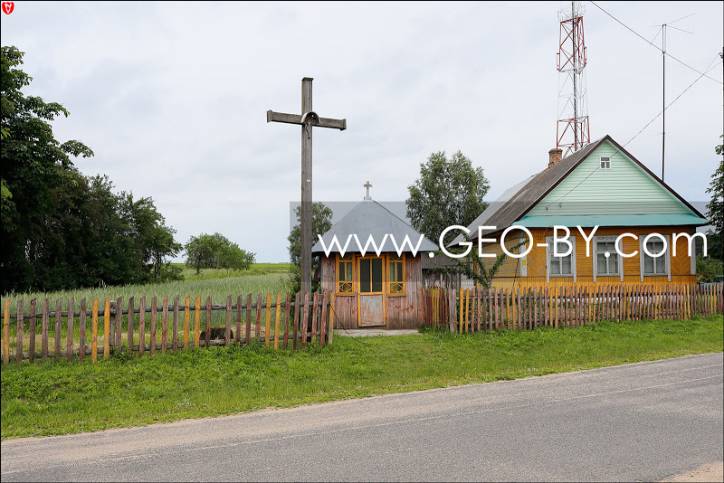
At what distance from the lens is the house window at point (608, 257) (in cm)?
2033

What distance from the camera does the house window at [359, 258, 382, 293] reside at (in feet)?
48.5

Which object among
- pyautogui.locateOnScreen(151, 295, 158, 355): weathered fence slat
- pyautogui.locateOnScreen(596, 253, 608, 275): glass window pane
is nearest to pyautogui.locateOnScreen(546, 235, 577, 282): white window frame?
pyautogui.locateOnScreen(596, 253, 608, 275): glass window pane

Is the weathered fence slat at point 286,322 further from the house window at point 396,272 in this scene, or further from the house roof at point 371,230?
the house window at point 396,272

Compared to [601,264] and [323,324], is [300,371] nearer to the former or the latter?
[323,324]

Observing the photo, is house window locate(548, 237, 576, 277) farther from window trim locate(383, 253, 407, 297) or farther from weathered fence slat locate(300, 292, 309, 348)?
weathered fence slat locate(300, 292, 309, 348)

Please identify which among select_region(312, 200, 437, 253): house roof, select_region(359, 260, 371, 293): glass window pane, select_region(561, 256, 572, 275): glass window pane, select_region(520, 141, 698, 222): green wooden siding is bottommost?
select_region(359, 260, 371, 293): glass window pane

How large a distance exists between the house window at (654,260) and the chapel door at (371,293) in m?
11.9

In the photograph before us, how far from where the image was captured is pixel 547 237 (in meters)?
20.1

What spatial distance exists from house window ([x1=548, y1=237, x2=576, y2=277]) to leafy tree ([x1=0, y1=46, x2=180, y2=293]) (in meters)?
16.9

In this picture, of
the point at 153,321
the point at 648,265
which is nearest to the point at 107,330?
the point at 153,321

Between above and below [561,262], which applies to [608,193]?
above

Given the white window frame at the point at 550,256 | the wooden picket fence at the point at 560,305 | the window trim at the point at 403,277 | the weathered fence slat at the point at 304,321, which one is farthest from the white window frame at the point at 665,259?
the weathered fence slat at the point at 304,321

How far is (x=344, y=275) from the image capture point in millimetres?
14766

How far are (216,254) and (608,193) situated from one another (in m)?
41.1
